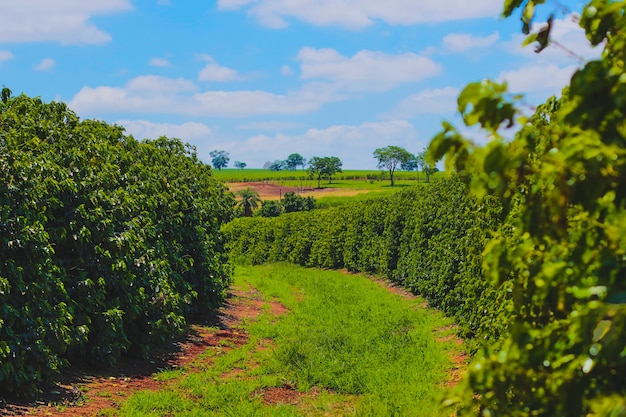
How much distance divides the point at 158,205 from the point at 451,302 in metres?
7.30

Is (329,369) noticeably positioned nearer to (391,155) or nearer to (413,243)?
(413,243)

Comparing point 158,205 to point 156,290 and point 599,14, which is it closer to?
point 156,290

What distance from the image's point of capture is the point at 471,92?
7.36 ft

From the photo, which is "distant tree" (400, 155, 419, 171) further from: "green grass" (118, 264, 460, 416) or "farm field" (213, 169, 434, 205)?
"green grass" (118, 264, 460, 416)

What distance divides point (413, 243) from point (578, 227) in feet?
60.3

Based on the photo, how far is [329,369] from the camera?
Result: 10469 millimetres

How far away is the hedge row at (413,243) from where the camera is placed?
10297 millimetres

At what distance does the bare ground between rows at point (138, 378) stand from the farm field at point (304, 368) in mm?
30

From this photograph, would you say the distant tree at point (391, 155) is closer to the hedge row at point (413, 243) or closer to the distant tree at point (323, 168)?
the distant tree at point (323, 168)

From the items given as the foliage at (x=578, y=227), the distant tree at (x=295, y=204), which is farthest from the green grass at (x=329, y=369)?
the distant tree at (x=295, y=204)

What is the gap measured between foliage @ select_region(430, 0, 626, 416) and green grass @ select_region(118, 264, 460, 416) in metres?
0.45

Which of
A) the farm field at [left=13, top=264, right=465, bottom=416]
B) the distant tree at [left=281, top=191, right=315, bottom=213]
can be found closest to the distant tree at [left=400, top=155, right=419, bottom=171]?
the distant tree at [left=281, top=191, right=315, bottom=213]

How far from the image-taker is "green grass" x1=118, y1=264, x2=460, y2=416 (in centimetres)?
845

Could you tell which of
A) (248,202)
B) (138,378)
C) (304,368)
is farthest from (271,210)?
(138,378)
